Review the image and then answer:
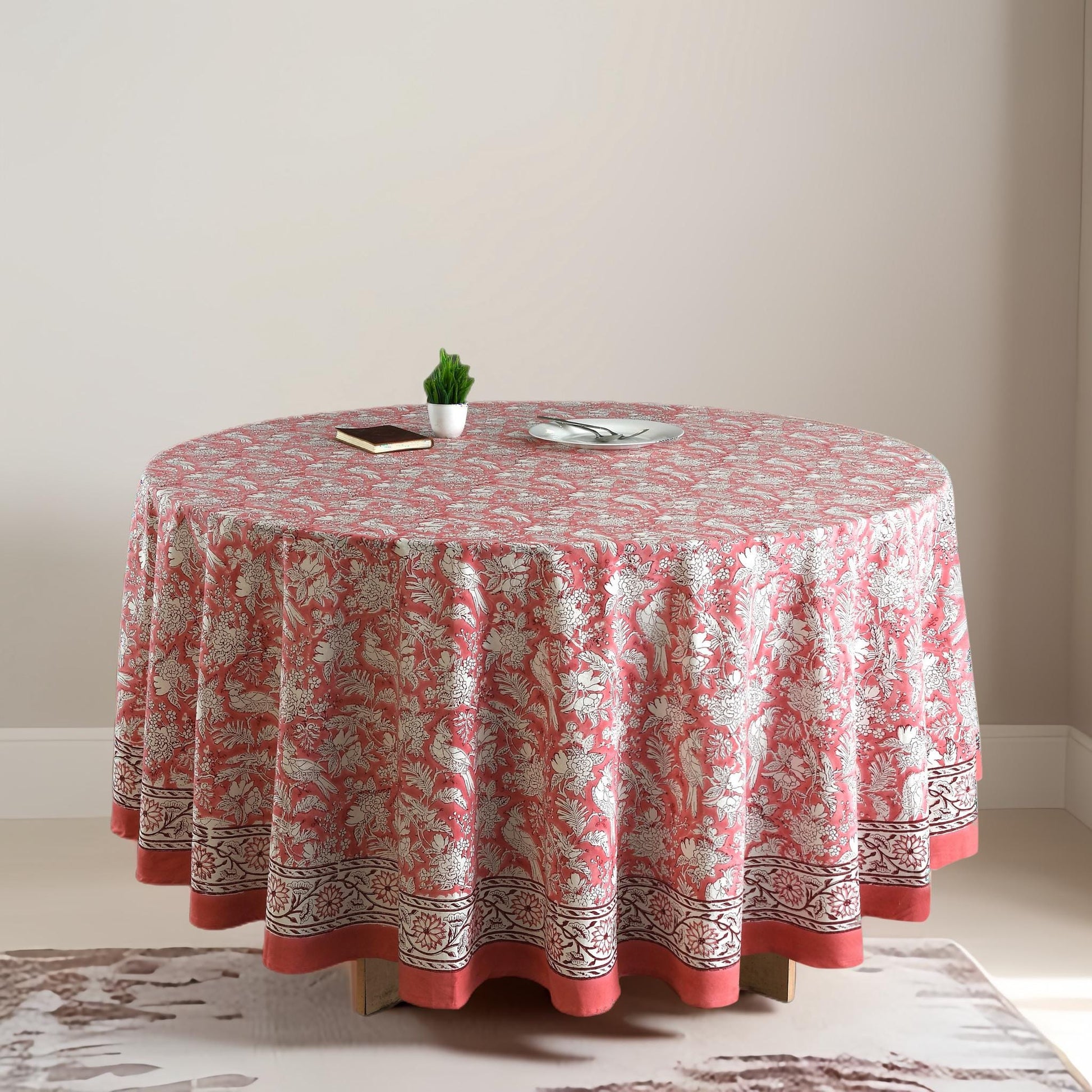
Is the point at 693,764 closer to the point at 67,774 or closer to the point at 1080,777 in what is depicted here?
the point at 1080,777

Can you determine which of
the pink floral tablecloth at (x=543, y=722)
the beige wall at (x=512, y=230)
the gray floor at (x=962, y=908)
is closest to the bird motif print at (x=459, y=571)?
the pink floral tablecloth at (x=543, y=722)

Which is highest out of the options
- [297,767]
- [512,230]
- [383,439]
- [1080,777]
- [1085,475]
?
[512,230]

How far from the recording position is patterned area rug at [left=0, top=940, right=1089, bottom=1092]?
202 cm

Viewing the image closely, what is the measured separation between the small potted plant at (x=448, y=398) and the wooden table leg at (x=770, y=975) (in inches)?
41.1

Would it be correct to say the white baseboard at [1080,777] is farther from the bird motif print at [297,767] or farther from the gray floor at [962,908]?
the bird motif print at [297,767]

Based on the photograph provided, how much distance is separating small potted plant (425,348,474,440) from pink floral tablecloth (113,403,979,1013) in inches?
15.8

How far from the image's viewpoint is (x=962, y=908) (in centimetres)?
270

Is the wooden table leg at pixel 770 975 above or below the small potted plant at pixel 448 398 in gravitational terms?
below

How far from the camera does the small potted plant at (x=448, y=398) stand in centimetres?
239

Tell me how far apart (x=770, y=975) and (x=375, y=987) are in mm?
658

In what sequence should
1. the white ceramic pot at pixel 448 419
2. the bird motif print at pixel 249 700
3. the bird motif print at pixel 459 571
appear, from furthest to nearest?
the white ceramic pot at pixel 448 419 < the bird motif print at pixel 249 700 < the bird motif print at pixel 459 571

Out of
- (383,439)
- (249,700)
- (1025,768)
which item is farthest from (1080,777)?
(249,700)

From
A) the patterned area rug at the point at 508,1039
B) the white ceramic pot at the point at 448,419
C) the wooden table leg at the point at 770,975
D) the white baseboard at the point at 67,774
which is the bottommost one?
the patterned area rug at the point at 508,1039

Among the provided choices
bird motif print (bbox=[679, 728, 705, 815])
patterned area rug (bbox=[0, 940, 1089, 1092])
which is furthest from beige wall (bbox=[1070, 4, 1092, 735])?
bird motif print (bbox=[679, 728, 705, 815])
